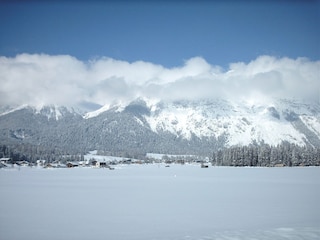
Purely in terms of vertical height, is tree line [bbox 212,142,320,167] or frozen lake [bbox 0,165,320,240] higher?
tree line [bbox 212,142,320,167]

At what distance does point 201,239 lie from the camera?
623 inches

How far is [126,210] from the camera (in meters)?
24.1

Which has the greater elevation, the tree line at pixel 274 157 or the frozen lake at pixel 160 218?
the tree line at pixel 274 157

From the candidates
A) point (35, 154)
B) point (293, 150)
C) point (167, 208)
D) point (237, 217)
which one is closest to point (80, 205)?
point (167, 208)

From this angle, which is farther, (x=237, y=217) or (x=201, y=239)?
(x=237, y=217)

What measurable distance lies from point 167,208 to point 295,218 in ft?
28.6

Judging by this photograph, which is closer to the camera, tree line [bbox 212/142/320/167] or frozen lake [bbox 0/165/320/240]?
frozen lake [bbox 0/165/320/240]

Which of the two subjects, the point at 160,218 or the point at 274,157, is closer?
the point at 160,218

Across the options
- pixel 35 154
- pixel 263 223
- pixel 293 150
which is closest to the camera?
pixel 263 223

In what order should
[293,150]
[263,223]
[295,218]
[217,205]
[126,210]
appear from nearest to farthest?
[263,223], [295,218], [126,210], [217,205], [293,150]

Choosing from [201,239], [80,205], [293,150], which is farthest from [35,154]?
[201,239]

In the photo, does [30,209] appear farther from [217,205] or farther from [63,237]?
[217,205]

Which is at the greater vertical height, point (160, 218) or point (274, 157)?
point (274, 157)

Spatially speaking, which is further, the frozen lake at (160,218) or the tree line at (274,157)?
the tree line at (274,157)
